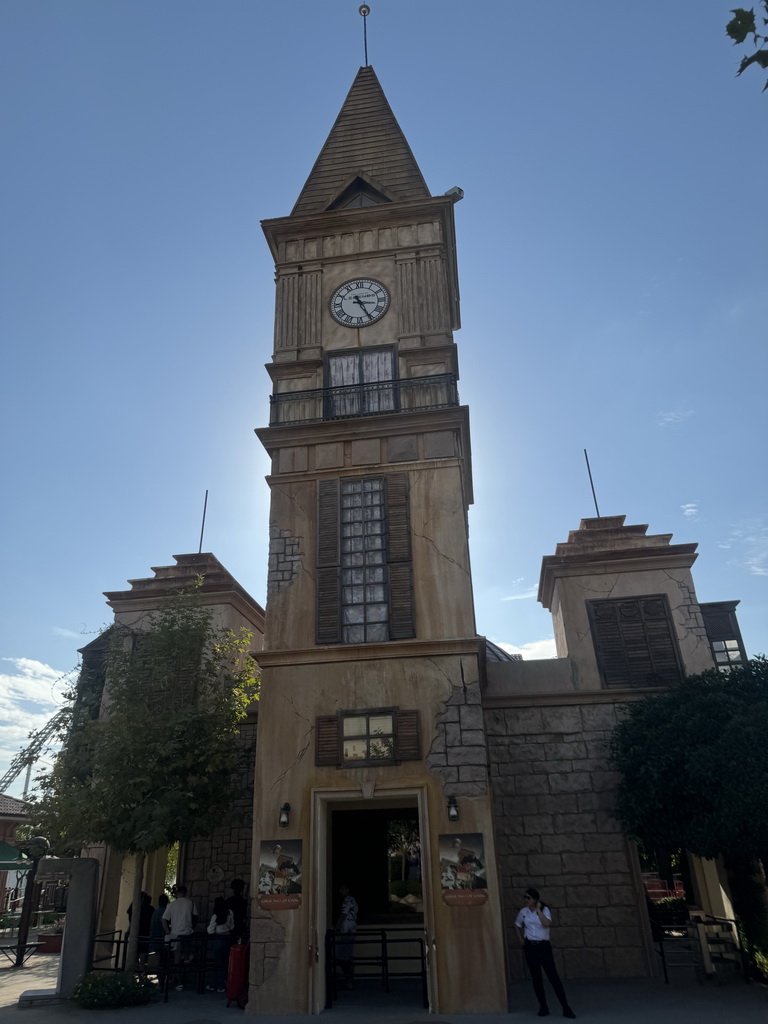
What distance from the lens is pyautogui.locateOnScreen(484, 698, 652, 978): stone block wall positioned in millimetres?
12516

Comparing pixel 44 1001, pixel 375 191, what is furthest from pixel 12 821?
pixel 375 191

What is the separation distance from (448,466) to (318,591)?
10.8ft

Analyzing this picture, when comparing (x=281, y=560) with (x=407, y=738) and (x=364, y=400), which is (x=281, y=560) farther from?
(x=407, y=738)

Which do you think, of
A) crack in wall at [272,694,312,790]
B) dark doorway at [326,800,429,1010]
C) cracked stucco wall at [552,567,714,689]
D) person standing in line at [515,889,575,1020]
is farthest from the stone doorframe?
cracked stucco wall at [552,567,714,689]

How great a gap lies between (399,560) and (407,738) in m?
3.08

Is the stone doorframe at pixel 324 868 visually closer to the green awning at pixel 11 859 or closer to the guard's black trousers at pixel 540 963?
the guard's black trousers at pixel 540 963

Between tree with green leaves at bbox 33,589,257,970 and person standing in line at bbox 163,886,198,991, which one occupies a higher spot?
tree with green leaves at bbox 33,589,257,970

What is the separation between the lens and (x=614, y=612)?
15680 mm

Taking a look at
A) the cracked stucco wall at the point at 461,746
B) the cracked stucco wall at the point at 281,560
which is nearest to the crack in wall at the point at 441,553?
the cracked stucco wall at the point at 461,746

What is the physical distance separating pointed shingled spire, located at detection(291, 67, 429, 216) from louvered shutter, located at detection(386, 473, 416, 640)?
7146mm

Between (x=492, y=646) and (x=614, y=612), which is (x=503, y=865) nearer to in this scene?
(x=614, y=612)

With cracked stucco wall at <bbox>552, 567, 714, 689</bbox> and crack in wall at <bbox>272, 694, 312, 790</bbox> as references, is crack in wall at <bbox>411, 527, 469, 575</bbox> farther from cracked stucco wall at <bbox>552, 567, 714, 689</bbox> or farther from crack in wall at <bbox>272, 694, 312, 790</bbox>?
cracked stucco wall at <bbox>552, 567, 714, 689</bbox>

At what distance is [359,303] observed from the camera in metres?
15.2

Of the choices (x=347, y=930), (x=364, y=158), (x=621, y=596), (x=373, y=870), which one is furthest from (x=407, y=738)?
Result: (x=364, y=158)
